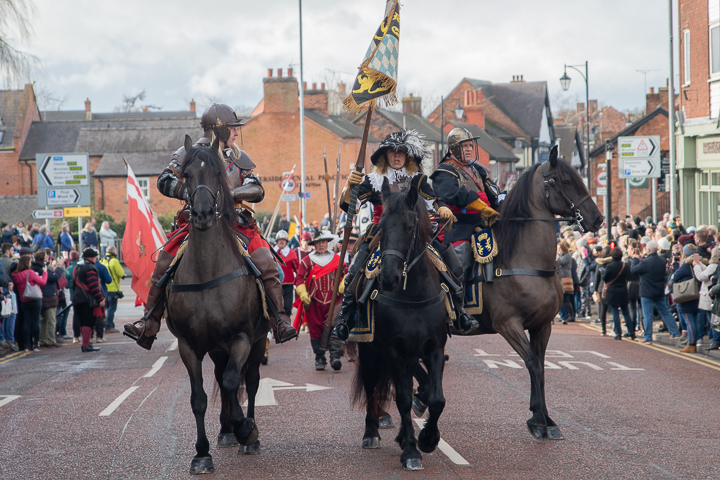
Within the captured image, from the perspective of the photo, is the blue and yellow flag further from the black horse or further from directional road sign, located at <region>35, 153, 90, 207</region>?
directional road sign, located at <region>35, 153, 90, 207</region>

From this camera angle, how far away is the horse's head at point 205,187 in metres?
6.49

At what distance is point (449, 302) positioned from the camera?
7.18 metres

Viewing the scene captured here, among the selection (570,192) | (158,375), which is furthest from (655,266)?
(158,375)

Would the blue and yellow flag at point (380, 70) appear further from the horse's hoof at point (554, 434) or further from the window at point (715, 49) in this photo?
the window at point (715, 49)

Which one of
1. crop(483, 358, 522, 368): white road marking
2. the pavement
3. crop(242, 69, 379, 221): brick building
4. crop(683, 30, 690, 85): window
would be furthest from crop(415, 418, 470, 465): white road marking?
crop(242, 69, 379, 221): brick building

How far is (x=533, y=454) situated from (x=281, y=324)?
2481 mm

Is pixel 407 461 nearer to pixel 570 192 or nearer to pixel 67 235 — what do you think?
pixel 570 192

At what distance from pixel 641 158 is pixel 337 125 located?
34.7 metres

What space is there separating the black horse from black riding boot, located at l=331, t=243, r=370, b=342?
0.97 ft

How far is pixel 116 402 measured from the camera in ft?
33.4

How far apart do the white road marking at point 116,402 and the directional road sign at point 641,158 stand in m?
16.7

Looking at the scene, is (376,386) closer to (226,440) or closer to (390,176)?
(226,440)

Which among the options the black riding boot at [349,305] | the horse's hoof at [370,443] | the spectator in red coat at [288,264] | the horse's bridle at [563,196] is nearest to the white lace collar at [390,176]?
the black riding boot at [349,305]

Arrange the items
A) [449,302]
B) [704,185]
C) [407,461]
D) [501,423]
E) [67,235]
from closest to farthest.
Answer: [407,461], [449,302], [501,423], [704,185], [67,235]
